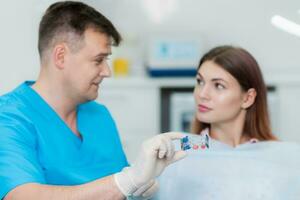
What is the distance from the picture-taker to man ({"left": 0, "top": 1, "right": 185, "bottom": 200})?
54.1 inches

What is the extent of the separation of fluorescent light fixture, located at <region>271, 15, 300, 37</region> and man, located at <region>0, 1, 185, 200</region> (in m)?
1.56

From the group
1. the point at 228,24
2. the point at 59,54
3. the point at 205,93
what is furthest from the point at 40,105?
the point at 228,24

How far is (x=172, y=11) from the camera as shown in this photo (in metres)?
2.99

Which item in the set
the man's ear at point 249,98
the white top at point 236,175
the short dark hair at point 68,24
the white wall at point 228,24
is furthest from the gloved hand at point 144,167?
the white wall at point 228,24

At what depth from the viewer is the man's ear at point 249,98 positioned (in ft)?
5.81

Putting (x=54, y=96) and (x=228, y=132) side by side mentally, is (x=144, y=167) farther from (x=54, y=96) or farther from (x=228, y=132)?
(x=228, y=132)

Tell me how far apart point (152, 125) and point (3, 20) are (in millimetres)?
1003

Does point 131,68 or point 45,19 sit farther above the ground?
point 45,19

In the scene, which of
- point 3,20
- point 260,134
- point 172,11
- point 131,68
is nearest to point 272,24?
point 172,11

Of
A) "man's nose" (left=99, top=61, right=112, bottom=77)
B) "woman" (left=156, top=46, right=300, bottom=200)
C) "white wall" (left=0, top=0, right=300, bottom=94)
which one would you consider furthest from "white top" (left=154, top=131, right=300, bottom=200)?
"white wall" (left=0, top=0, right=300, bottom=94)

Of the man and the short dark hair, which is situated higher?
the short dark hair

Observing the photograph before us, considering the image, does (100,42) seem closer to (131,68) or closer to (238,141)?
(238,141)

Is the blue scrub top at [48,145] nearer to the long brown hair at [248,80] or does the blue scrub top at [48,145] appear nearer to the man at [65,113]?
the man at [65,113]

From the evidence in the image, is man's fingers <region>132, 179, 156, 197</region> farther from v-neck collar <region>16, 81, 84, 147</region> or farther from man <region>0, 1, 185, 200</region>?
v-neck collar <region>16, 81, 84, 147</region>
